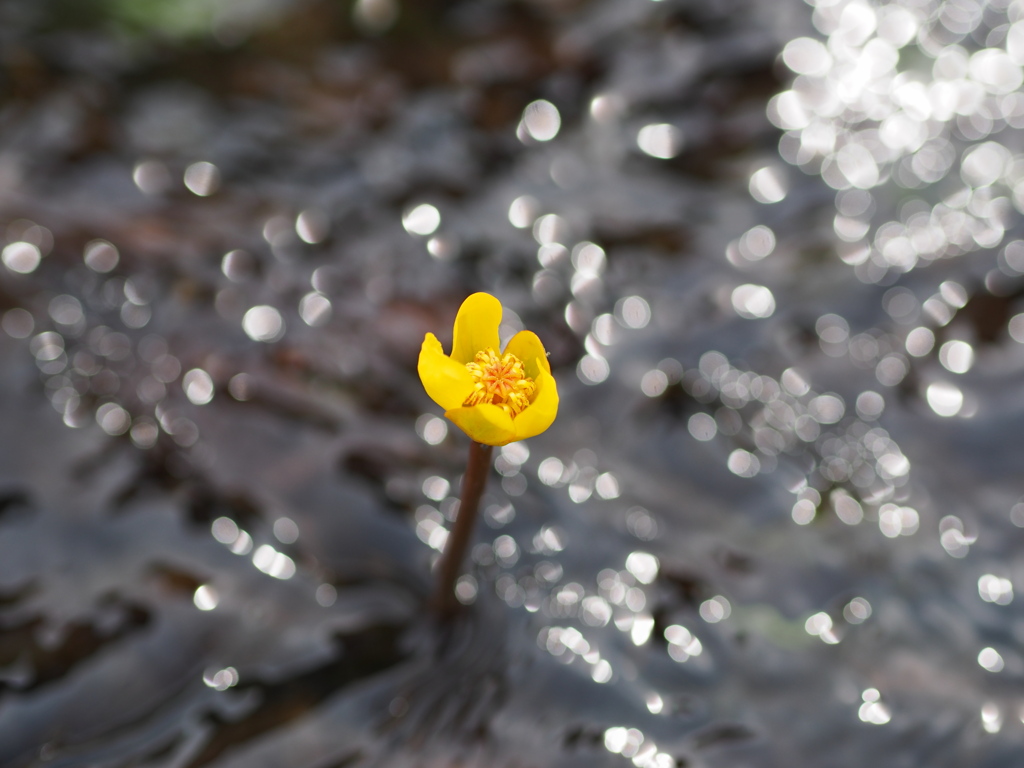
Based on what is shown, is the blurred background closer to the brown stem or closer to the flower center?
the brown stem

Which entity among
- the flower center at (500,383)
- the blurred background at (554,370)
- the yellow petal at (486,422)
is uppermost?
the yellow petal at (486,422)

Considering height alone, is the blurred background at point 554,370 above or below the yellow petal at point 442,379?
below

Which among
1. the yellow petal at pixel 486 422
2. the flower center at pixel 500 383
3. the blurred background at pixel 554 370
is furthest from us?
the blurred background at pixel 554 370

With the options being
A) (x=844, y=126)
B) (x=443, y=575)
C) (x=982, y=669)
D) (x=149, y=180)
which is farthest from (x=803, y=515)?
(x=149, y=180)

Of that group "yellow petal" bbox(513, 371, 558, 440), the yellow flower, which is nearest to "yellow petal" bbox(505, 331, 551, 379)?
the yellow flower

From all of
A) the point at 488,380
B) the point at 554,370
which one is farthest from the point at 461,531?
the point at 554,370

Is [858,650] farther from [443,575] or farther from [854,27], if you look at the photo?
[854,27]

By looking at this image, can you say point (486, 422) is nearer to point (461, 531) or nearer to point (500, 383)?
point (500, 383)

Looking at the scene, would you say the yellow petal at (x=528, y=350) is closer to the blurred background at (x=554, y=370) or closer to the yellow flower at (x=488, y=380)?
the yellow flower at (x=488, y=380)

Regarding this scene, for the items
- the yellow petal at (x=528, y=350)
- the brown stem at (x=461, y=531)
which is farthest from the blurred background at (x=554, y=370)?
the yellow petal at (x=528, y=350)
